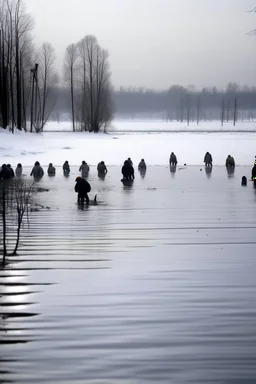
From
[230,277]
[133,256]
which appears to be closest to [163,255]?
[133,256]

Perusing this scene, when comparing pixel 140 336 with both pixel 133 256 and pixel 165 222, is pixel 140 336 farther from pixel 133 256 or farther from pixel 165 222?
pixel 165 222

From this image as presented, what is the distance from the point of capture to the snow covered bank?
140 feet

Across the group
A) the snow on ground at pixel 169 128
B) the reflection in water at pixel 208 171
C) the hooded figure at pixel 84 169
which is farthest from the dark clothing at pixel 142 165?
the snow on ground at pixel 169 128

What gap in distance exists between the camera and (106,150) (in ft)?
162

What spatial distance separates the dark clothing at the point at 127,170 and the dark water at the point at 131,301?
1121 centimetres

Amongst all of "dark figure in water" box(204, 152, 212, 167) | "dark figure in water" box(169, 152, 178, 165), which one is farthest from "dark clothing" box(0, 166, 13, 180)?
"dark figure in water" box(204, 152, 212, 167)

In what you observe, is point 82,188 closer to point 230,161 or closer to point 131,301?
point 131,301

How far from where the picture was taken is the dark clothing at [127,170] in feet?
94.3

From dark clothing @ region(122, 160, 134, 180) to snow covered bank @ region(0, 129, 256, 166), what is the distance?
39.0ft

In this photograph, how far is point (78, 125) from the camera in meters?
80.2

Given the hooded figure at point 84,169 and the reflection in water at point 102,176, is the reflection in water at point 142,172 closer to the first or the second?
the reflection in water at point 102,176

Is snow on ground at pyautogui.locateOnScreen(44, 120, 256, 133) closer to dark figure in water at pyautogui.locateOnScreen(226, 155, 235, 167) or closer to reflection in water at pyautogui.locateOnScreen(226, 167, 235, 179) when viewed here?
dark figure in water at pyautogui.locateOnScreen(226, 155, 235, 167)

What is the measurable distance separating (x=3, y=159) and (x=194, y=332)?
3404 centimetres

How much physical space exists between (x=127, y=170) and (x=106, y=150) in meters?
20.7
